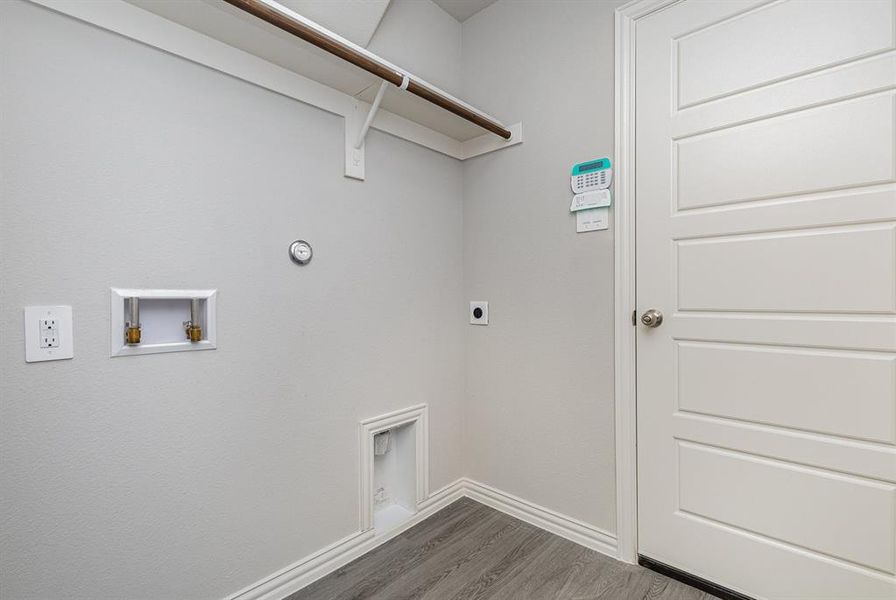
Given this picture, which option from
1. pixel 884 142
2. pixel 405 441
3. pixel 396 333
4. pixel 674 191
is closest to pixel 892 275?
pixel 884 142

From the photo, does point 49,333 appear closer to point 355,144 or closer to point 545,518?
point 355,144

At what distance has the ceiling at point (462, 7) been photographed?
2006mm

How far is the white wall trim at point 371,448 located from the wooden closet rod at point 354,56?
1.34 m

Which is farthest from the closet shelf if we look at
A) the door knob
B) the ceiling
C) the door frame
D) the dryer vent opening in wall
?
the dryer vent opening in wall

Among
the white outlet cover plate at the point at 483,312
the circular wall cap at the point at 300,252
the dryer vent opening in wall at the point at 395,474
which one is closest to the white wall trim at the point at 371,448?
the dryer vent opening in wall at the point at 395,474

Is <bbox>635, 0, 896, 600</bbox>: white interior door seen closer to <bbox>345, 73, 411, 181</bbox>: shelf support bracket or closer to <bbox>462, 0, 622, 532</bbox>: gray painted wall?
<bbox>462, 0, 622, 532</bbox>: gray painted wall

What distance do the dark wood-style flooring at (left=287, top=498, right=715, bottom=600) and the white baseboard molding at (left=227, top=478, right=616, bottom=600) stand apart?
0.03 m

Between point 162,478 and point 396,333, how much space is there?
0.98 m

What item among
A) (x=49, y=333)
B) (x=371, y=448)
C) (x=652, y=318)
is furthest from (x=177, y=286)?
(x=652, y=318)

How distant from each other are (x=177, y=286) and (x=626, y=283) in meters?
1.58

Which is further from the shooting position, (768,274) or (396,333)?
(396,333)

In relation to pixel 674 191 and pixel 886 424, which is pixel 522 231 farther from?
pixel 886 424

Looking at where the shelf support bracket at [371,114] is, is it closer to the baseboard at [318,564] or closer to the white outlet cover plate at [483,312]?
the white outlet cover plate at [483,312]

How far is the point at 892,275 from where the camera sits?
1.15 metres
